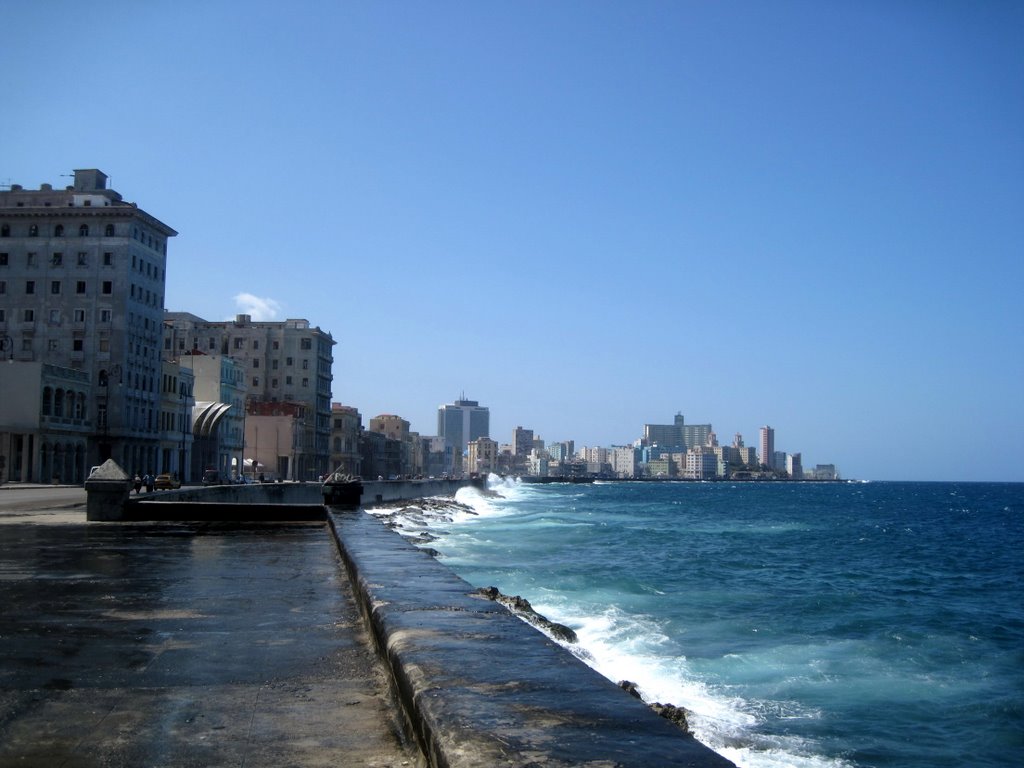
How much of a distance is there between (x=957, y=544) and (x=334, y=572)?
51739 millimetres

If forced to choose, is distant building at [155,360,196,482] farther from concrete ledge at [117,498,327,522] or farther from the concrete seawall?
the concrete seawall

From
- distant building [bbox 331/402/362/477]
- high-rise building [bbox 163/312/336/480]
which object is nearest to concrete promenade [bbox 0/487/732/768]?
high-rise building [bbox 163/312/336/480]

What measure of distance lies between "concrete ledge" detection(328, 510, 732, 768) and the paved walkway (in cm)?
33

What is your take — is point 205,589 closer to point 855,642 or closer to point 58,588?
point 58,588

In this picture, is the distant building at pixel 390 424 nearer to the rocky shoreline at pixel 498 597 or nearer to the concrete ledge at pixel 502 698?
the rocky shoreline at pixel 498 597

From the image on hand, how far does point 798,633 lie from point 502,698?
19.7m

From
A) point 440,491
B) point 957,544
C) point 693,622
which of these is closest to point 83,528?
point 693,622

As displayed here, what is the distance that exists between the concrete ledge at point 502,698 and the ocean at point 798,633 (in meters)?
7.40

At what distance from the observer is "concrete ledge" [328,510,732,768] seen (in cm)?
310

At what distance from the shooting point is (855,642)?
843 inches

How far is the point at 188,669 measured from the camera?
19.6ft

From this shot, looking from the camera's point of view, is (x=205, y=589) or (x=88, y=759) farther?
(x=205, y=589)

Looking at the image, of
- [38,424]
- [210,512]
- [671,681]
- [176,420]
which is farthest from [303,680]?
[176,420]

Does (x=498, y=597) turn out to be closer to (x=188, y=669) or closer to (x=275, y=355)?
(x=188, y=669)
